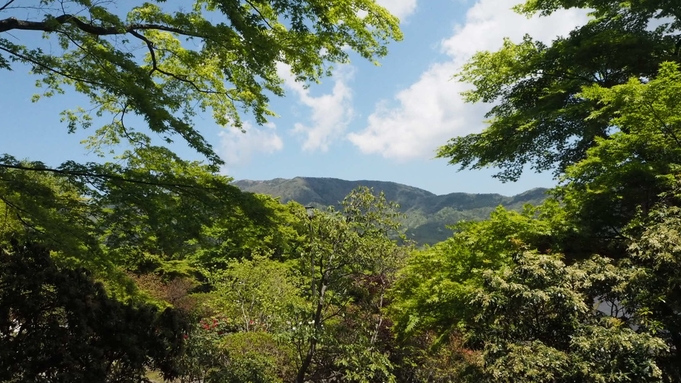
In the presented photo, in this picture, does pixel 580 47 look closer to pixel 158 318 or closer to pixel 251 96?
pixel 251 96

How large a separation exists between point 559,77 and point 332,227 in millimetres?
9775

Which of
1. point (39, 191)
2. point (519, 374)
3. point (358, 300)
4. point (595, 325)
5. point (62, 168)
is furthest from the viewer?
point (358, 300)

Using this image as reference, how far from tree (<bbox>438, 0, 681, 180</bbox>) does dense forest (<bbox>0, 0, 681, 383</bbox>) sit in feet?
0.28

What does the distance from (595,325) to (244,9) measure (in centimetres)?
837

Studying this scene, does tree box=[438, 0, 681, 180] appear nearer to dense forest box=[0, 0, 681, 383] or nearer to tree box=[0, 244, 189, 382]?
dense forest box=[0, 0, 681, 383]

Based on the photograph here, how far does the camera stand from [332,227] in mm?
10578

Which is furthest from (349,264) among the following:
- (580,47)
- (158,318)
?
(580,47)

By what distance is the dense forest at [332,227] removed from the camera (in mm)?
4465

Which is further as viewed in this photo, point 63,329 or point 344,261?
point 344,261

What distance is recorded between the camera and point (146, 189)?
6312 millimetres

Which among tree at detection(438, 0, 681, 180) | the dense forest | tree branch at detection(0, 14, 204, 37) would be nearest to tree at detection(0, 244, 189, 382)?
the dense forest

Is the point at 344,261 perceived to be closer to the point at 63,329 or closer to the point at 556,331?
the point at 556,331

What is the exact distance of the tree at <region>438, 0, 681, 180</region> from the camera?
11.9 m

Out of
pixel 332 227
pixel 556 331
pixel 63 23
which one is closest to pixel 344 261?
pixel 332 227
